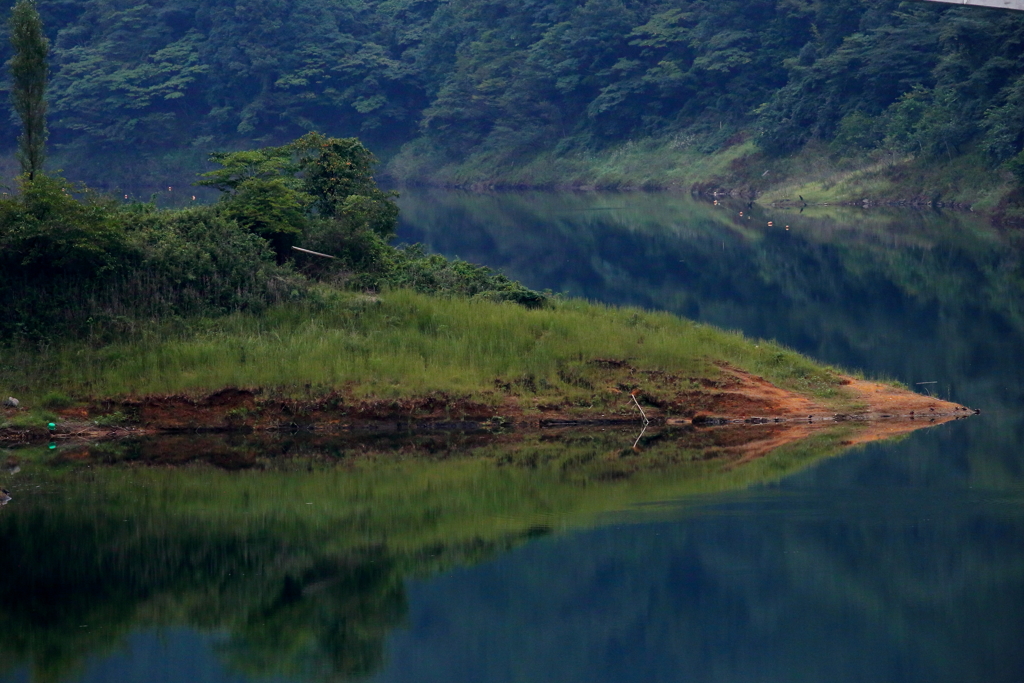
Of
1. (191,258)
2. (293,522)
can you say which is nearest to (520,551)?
(293,522)

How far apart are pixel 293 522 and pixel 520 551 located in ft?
9.34

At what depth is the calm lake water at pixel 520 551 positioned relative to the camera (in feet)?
41.1

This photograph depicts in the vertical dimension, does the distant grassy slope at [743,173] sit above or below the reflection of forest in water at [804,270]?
above

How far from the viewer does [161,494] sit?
16984 mm

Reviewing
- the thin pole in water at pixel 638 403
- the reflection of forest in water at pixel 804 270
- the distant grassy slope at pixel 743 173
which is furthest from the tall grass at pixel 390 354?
the distant grassy slope at pixel 743 173

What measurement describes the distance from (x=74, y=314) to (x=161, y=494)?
533 centimetres

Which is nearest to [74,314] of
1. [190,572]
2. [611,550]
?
[190,572]

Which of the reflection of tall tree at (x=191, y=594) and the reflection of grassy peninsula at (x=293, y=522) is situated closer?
the reflection of tall tree at (x=191, y=594)

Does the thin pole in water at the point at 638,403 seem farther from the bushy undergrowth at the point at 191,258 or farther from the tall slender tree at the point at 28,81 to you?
the tall slender tree at the point at 28,81

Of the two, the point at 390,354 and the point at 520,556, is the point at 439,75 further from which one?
the point at 520,556

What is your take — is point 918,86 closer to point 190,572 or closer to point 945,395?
point 945,395

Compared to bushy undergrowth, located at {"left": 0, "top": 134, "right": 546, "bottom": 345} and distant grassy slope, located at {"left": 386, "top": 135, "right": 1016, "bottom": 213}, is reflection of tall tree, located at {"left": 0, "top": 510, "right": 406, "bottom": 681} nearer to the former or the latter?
bushy undergrowth, located at {"left": 0, "top": 134, "right": 546, "bottom": 345}

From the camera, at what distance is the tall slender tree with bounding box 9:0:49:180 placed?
2230 centimetres

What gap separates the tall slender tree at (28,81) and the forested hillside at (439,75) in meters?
48.5
